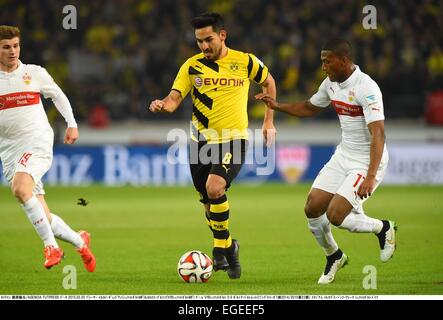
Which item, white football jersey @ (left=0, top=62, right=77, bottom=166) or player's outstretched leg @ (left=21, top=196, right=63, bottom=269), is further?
white football jersey @ (left=0, top=62, right=77, bottom=166)

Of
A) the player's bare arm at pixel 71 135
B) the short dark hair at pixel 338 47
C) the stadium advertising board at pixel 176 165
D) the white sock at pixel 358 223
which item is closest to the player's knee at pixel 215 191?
the white sock at pixel 358 223

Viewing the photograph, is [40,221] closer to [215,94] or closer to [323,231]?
[215,94]

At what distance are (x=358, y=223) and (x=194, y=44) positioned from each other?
14.7 m

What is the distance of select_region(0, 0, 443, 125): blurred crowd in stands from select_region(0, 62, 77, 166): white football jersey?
12305 millimetres

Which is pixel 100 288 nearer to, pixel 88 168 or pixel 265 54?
pixel 88 168

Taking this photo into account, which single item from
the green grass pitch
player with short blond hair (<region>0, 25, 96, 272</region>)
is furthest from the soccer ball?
player with short blond hair (<region>0, 25, 96, 272</region>)

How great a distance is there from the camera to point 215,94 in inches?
339

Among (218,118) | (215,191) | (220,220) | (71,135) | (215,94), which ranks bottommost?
(220,220)

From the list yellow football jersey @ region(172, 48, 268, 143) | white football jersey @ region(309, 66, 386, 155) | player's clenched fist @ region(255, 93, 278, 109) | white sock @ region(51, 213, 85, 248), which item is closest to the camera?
white football jersey @ region(309, 66, 386, 155)

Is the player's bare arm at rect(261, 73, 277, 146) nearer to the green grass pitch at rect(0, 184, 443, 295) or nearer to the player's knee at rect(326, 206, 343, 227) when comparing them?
the player's knee at rect(326, 206, 343, 227)

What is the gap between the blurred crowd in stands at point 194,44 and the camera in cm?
2078

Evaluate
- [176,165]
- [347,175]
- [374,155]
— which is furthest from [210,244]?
[176,165]

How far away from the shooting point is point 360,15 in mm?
21406

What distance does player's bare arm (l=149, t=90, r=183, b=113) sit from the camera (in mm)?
7852
